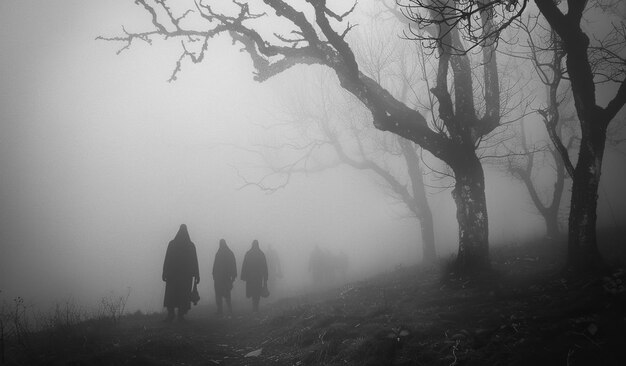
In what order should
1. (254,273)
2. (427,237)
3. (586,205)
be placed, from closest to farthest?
1. (586,205)
2. (254,273)
3. (427,237)

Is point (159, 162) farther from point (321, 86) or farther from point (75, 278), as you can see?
point (321, 86)

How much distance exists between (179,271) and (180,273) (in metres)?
0.08

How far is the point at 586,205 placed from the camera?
19.4 ft

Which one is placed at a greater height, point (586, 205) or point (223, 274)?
point (586, 205)

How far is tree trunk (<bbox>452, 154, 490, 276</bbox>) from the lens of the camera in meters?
7.23

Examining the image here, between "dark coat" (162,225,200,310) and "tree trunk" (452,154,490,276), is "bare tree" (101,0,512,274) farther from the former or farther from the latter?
"dark coat" (162,225,200,310)

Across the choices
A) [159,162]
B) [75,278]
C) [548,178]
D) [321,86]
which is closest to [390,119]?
[321,86]

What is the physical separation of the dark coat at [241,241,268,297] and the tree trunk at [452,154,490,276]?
339 inches

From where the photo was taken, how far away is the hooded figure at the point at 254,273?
13.3 metres

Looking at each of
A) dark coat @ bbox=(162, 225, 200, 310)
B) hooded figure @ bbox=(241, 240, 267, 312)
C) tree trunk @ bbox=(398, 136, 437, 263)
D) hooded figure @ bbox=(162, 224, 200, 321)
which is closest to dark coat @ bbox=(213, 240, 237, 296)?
hooded figure @ bbox=(241, 240, 267, 312)

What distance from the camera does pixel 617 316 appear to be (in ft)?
10.7

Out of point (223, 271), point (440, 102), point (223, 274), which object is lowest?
point (223, 274)

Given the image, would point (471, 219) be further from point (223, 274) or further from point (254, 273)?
point (223, 274)

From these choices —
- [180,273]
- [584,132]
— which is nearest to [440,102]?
[584,132]
